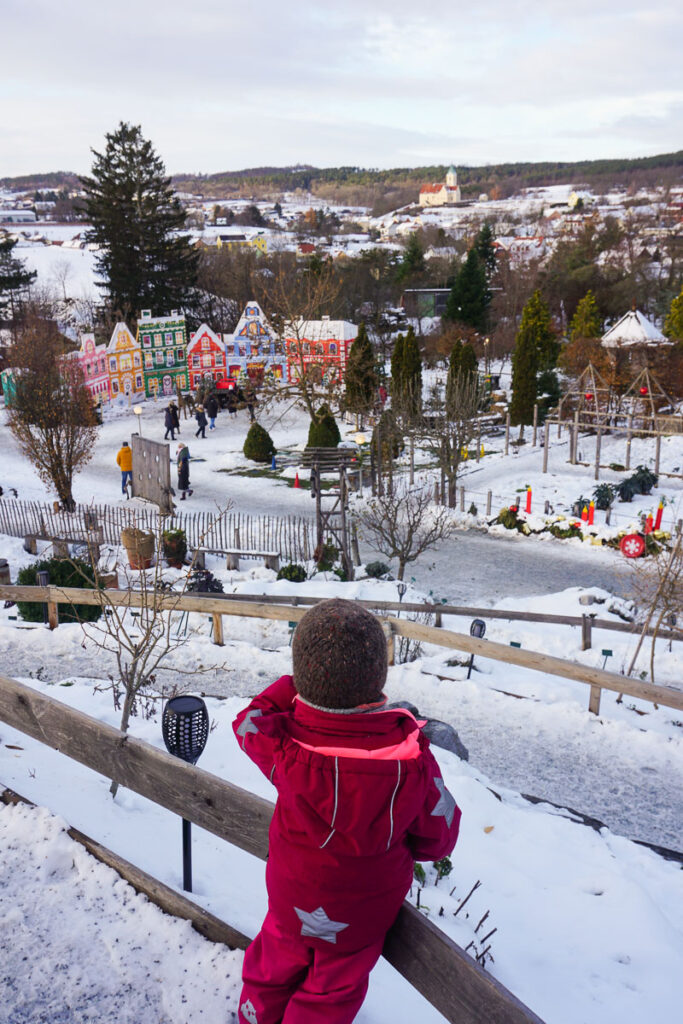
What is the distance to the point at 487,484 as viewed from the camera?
68.9 feet

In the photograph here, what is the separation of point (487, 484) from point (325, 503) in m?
4.50

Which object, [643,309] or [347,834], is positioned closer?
[347,834]

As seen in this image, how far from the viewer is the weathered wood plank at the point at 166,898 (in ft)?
9.62

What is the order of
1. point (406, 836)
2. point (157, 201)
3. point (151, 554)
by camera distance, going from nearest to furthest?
point (406, 836) → point (151, 554) → point (157, 201)

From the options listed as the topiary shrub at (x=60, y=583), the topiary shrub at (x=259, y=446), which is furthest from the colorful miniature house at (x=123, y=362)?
the topiary shrub at (x=60, y=583)

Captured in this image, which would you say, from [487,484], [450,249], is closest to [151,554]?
[487,484]

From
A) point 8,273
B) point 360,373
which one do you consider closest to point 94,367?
point 360,373

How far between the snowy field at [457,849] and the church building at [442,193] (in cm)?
18913

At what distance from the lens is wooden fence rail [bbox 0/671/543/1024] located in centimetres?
209

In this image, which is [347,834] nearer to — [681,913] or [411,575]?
[681,913]

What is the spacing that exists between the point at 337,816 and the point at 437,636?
5334mm

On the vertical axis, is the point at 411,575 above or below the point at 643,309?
below

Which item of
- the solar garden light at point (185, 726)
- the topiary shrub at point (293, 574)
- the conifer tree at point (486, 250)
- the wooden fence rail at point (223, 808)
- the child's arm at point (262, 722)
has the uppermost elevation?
the conifer tree at point (486, 250)

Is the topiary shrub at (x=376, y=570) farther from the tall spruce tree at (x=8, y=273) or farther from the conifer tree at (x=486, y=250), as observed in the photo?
the conifer tree at (x=486, y=250)
